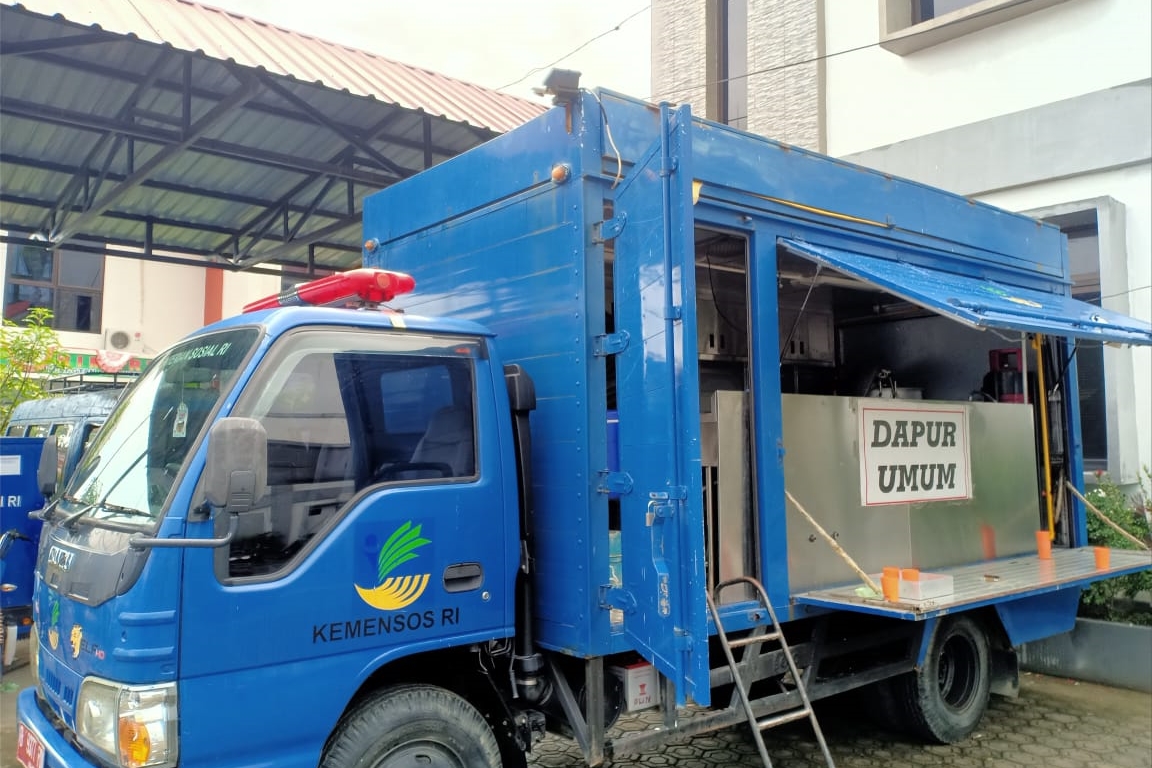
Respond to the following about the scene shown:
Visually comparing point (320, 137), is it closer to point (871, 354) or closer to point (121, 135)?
point (121, 135)

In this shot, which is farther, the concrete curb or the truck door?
the concrete curb

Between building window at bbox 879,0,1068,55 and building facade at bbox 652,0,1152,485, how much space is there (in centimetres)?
2

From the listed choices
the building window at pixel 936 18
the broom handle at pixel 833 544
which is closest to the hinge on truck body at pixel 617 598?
the broom handle at pixel 833 544

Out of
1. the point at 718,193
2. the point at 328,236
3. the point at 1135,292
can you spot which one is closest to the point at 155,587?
the point at 718,193

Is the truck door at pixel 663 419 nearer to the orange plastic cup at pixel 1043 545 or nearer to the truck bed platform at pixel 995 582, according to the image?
the truck bed platform at pixel 995 582

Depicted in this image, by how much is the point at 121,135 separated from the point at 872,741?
22.8 ft

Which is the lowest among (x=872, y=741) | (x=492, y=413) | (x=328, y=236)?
(x=872, y=741)

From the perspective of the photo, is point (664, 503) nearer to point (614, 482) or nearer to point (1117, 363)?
point (614, 482)

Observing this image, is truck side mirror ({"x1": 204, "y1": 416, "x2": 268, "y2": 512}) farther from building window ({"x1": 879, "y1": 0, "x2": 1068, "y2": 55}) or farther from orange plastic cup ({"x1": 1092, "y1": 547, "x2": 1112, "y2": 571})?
building window ({"x1": 879, "y1": 0, "x2": 1068, "y2": 55})

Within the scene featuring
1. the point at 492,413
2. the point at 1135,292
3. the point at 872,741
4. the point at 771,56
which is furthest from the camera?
the point at 771,56

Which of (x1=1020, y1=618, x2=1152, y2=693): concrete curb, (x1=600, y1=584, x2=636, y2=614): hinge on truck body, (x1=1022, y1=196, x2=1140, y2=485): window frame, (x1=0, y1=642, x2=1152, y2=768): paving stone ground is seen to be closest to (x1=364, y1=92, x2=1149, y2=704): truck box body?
(x1=600, y1=584, x2=636, y2=614): hinge on truck body

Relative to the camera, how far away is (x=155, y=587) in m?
2.67

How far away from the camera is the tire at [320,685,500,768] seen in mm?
3037

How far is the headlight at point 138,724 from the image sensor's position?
2629 millimetres
